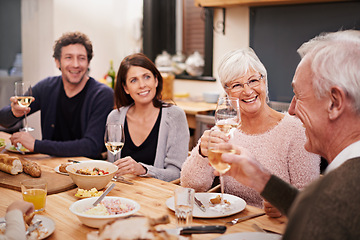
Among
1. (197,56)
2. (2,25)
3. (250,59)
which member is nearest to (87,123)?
(250,59)

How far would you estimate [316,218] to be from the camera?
87cm

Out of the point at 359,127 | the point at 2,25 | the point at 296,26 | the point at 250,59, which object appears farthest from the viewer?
the point at 2,25

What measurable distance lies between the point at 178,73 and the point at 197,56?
0.33m

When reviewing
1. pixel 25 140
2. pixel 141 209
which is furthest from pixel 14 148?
pixel 141 209

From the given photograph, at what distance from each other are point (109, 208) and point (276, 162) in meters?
0.90

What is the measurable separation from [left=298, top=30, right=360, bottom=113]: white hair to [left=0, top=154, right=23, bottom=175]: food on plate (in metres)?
1.52

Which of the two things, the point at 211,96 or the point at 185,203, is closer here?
the point at 185,203

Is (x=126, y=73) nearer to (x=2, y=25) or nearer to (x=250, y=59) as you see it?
(x=250, y=59)

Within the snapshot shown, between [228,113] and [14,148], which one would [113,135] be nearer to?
[228,113]

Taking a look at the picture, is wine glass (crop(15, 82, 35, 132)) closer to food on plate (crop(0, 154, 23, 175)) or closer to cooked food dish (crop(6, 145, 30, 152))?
cooked food dish (crop(6, 145, 30, 152))

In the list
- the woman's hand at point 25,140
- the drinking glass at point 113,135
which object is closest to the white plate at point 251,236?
the drinking glass at point 113,135

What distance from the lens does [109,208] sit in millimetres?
1459

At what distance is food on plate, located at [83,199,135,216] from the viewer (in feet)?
4.63

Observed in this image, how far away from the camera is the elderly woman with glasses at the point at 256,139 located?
1951mm
